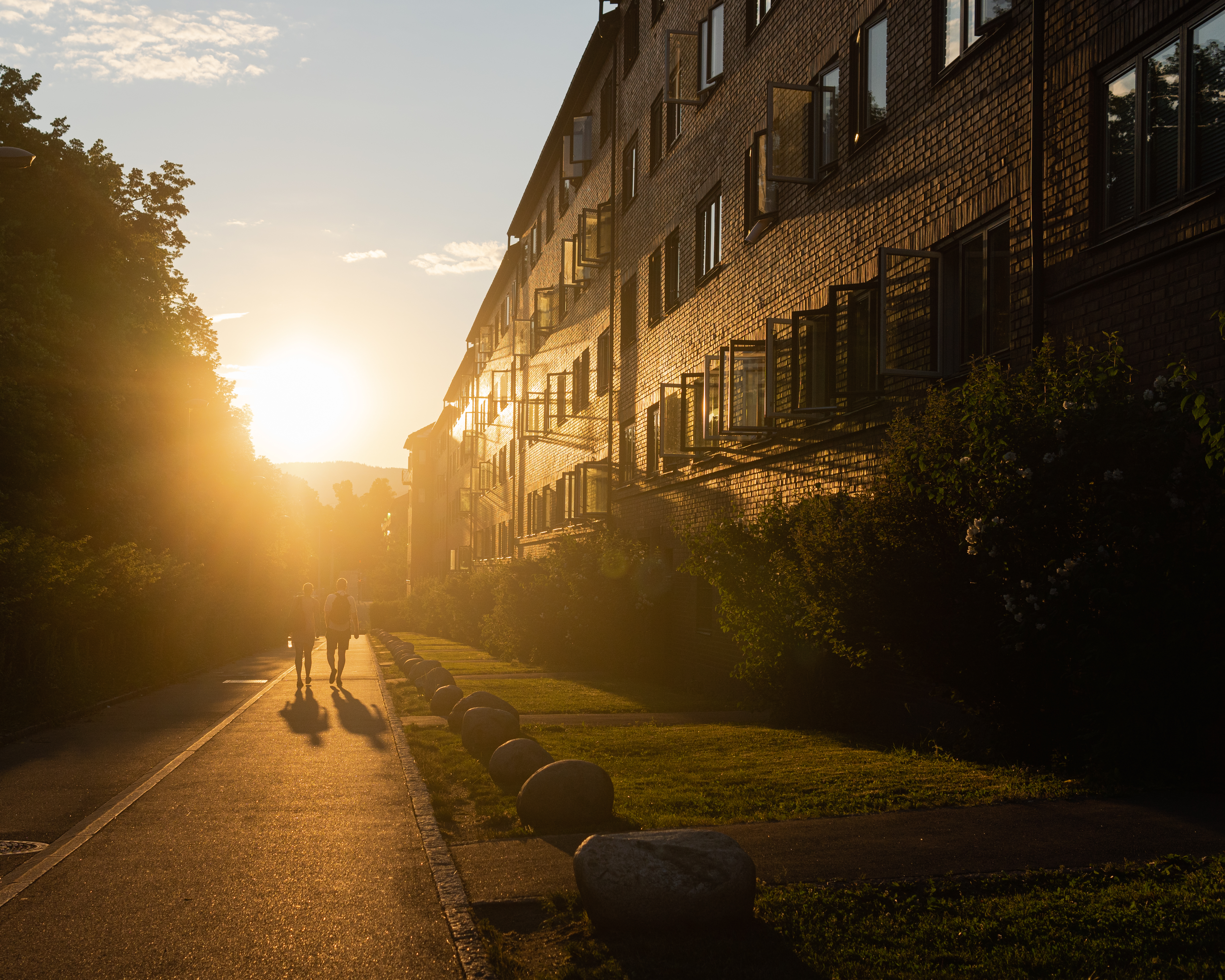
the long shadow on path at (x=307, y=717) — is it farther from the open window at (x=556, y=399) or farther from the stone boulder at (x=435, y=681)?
the open window at (x=556, y=399)

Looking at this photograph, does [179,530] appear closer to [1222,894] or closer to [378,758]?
[378,758]

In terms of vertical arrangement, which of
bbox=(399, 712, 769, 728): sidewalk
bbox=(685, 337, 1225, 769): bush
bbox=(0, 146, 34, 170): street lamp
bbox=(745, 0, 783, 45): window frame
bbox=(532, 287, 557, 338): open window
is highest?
bbox=(745, 0, 783, 45): window frame

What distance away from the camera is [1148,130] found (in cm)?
945

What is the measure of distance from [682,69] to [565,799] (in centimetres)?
1884

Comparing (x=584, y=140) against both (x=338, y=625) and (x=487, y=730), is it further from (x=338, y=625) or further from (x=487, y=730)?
(x=487, y=730)

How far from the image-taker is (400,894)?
612cm

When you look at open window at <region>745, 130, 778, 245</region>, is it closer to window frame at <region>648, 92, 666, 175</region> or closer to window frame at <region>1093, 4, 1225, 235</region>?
window frame at <region>1093, 4, 1225, 235</region>

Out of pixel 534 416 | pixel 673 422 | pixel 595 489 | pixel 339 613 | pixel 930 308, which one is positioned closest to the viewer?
pixel 930 308

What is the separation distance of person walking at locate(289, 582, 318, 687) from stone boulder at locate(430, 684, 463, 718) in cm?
565

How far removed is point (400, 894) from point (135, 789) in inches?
175

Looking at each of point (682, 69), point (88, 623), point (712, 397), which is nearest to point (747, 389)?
point (712, 397)

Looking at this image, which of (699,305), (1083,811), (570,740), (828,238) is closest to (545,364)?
(699,305)

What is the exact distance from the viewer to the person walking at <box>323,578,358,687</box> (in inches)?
854

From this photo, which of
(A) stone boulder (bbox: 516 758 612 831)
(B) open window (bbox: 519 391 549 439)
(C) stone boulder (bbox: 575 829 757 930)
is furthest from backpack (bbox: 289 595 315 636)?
(B) open window (bbox: 519 391 549 439)
